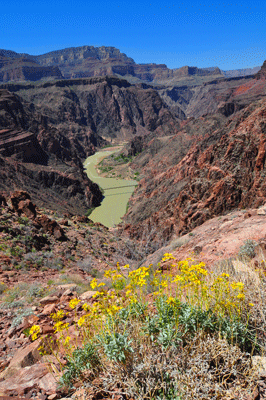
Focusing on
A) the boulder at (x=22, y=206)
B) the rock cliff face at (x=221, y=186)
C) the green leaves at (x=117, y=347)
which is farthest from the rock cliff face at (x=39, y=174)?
the green leaves at (x=117, y=347)

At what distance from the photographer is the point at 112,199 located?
160 feet

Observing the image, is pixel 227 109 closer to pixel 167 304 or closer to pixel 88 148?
pixel 88 148

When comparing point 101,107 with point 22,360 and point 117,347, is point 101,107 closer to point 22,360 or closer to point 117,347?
point 22,360

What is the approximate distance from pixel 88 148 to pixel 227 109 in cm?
5247

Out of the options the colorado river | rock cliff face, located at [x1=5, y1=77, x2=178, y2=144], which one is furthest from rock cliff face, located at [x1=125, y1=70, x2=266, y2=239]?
rock cliff face, located at [x1=5, y1=77, x2=178, y2=144]

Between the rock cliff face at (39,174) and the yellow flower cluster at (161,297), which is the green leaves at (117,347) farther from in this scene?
the rock cliff face at (39,174)

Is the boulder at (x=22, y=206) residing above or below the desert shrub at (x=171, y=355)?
below

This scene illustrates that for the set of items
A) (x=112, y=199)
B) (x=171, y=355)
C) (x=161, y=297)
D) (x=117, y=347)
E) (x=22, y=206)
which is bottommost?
(x=112, y=199)

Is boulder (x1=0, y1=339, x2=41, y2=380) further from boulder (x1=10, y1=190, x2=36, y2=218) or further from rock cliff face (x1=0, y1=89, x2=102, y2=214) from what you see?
rock cliff face (x1=0, y1=89, x2=102, y2=214)

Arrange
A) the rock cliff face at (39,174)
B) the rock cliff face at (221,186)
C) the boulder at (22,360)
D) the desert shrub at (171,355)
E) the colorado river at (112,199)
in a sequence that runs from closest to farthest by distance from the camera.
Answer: the desert shrub at (171,355), the boulder at (22,360), the rock cliff face at (221,186), the rock cliff face at (39,174), the colorado river at (112,199)

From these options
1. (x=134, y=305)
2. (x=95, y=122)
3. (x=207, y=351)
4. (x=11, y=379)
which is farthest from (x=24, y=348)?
(x=95, y=122)

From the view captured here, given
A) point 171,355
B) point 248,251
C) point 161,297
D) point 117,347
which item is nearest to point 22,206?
point 248,251

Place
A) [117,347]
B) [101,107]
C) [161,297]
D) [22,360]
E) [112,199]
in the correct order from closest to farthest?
1. [117,347]
2. [161,297]
3. [22,360]
4. [112,199]
5. [101,107]

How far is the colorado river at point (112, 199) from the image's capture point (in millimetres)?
39781
